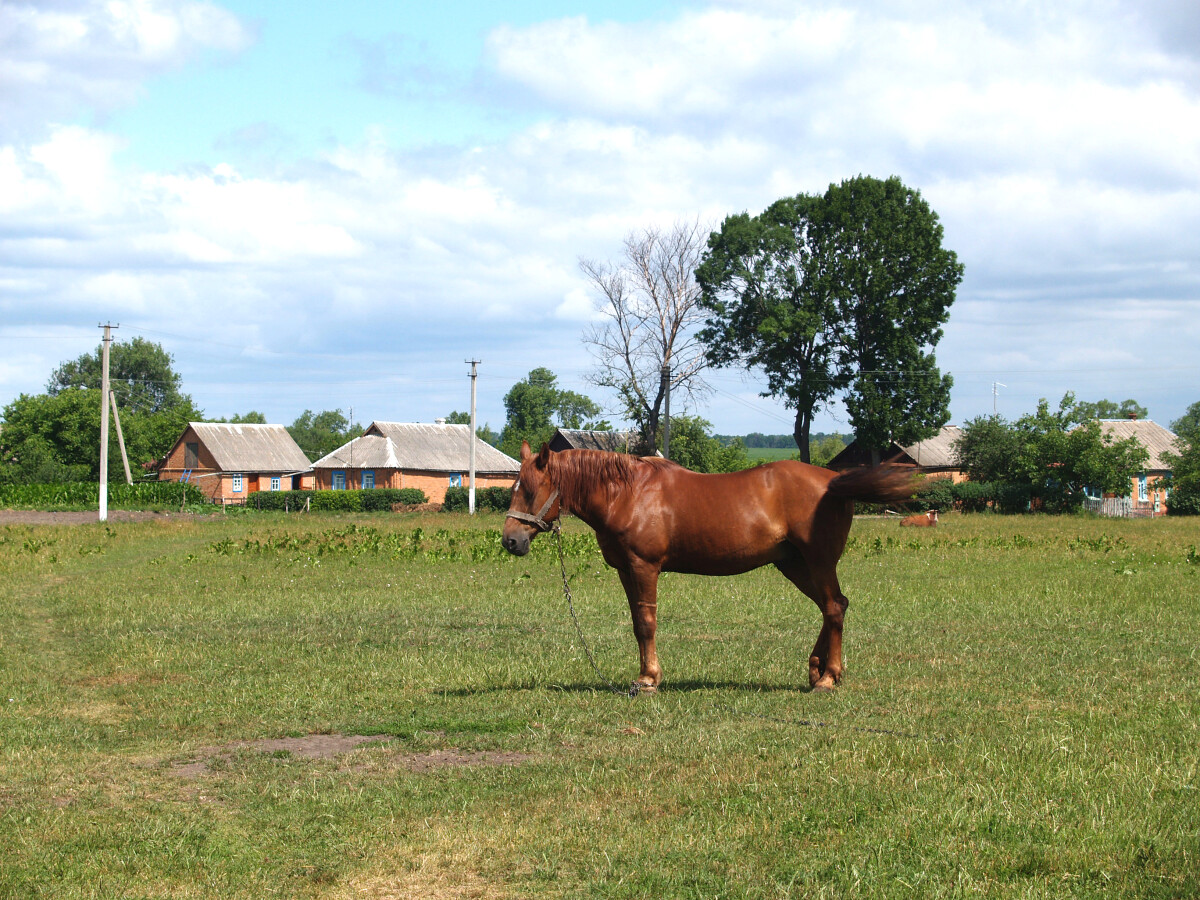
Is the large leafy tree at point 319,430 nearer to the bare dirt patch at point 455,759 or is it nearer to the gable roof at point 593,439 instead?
the gable roof at point 593,439

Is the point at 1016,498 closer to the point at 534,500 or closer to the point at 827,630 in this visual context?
the point at 827,630

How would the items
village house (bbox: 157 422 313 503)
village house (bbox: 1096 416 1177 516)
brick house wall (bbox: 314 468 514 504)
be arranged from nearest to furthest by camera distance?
village house (bbox: 1096 416 1177 516), brick house wall (bbox: 314 468 514 504), village house (bbox: 157 422 313 503)

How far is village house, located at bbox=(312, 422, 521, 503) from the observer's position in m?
76.2

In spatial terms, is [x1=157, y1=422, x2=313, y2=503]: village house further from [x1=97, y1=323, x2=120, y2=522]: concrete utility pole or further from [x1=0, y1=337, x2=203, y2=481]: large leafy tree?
[x1=97, y1=323, x2=120, y2=522]: concrete utility pole

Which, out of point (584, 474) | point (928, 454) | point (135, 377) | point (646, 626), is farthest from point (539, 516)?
point (135, 377)

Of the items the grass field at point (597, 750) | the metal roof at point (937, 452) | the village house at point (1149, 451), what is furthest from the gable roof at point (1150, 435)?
the grass field at point (597, 750)

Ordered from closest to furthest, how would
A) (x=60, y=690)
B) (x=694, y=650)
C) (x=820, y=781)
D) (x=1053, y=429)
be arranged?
(x=820, y=781), (x=60, y=690), (x=694, y=650), (x=1053, y=429)

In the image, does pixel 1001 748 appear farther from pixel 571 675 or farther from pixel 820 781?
pixel 571 675

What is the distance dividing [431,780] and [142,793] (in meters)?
1.95

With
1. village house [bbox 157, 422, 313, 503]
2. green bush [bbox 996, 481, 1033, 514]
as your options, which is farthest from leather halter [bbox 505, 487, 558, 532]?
village house [bbox 157, 422, 313, 503]

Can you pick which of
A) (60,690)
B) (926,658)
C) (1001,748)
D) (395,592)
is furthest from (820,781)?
(395,592)

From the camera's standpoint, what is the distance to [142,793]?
7004 millimetres

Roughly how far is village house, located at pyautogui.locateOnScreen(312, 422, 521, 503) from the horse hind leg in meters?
66.4

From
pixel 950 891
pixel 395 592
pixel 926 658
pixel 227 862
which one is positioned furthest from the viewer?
pixel 395 592
